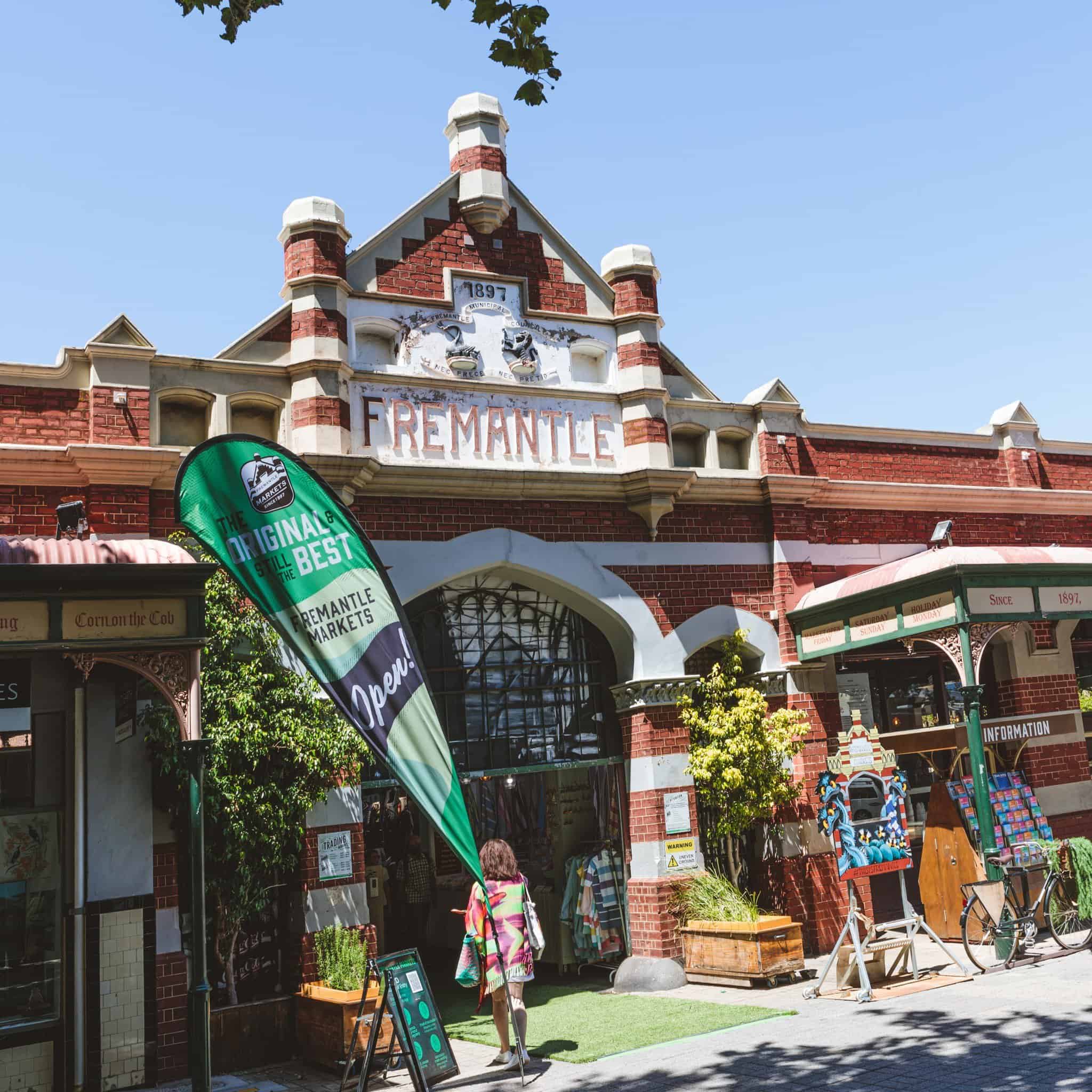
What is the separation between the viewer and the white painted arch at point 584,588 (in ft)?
38.2

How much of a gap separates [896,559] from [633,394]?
4.36 meters

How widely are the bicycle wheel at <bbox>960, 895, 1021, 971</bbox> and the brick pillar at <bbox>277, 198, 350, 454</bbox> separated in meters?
7.68

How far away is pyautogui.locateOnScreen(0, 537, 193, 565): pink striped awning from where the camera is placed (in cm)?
827

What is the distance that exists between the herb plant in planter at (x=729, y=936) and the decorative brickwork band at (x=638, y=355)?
575 centimetres

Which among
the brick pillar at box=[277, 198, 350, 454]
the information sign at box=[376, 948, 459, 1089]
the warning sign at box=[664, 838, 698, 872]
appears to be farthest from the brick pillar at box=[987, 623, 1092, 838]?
the information sign at box=[376, 948, 459, 1089]

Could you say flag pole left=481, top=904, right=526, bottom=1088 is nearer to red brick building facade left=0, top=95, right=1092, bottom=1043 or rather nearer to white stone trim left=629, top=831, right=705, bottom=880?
red brick building facade left=0, top=95, right=1092, bottom=1043

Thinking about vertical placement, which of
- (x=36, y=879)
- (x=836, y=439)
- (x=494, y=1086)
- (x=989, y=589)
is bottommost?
(x=494, y=1086)

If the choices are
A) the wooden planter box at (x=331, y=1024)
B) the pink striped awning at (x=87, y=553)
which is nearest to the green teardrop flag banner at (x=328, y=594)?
the pink striped awning at (x=87, y=553)

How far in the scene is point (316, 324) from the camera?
11.4m

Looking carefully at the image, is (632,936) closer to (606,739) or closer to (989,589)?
(606,739)

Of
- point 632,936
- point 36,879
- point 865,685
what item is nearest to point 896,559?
point 865,685

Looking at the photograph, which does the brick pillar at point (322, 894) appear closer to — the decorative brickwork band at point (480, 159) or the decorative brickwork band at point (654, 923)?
the decorative brickwork band at point (654, 923)

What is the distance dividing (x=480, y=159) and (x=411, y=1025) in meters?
9.10

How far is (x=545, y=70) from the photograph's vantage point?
6.75m
